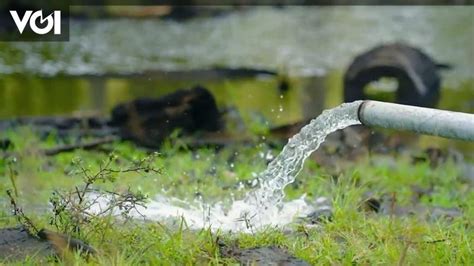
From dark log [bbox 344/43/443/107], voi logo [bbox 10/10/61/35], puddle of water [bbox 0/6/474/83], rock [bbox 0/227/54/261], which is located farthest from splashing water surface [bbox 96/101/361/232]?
puddle of water [bbox 0/6/474/83]

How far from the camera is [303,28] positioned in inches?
670

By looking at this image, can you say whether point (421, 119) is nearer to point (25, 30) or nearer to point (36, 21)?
point (36, 21)

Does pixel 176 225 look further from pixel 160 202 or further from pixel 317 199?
pixel 317 199

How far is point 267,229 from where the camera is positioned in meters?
3.77

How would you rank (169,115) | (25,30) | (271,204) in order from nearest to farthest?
(271,204)
(169,115)
(25,30)

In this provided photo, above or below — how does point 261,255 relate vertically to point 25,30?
below

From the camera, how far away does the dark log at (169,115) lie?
705 cm

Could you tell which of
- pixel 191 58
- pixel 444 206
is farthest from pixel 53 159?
pixel 191 58

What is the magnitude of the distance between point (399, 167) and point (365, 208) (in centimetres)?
196

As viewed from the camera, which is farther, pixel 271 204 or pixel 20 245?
pixel 271 204

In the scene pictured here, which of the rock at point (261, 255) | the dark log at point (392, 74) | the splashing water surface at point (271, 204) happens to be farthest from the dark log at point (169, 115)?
the rock at point (261, 255)

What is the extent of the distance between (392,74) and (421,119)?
5204mm

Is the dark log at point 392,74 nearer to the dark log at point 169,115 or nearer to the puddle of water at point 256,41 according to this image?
the dark log at point 169,115

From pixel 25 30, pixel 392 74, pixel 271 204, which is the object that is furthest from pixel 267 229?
pixel 25 30
